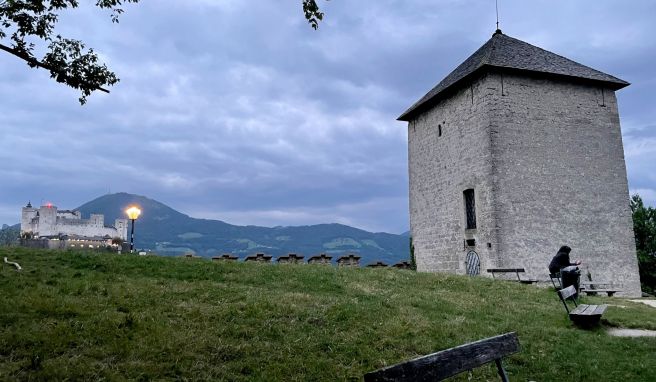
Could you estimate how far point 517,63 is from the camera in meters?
21.5

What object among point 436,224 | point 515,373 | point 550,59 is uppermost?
point 550,59

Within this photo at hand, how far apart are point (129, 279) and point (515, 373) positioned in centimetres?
836

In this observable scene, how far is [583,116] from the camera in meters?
22.1

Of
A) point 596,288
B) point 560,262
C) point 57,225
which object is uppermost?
point 57,225

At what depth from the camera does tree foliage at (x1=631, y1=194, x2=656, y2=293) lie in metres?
35.0

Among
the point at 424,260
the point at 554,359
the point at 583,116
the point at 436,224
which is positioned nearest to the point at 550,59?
the point at 583,116

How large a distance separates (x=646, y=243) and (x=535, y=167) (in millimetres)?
22652

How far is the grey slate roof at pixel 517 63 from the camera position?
21.2 meters

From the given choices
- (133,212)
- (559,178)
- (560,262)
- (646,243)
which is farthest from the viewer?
(646,243)

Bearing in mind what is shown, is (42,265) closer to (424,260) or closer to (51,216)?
(424,260)

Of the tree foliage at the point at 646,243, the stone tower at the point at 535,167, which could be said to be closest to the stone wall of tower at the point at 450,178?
the stone tower at the point at 535,167

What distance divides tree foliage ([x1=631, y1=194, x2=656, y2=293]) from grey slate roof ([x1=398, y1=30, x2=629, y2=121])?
19174 millimetres

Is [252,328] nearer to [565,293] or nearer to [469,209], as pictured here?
[565,293]

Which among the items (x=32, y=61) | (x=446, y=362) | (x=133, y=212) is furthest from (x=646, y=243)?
(x=32, y=61)
